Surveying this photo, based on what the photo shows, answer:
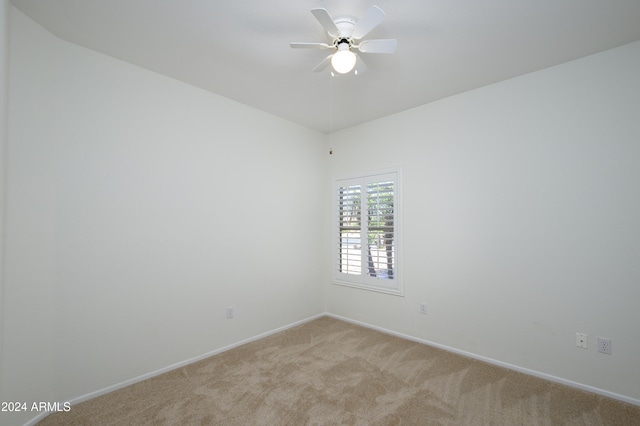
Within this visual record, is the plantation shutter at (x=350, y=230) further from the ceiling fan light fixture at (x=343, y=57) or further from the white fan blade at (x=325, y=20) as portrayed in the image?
the white fan blade at (x=325, y=20)

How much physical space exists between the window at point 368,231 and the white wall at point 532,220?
0.17 meters

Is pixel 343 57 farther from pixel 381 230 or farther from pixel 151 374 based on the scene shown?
pixel 151 374

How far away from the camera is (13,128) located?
6.03 ft

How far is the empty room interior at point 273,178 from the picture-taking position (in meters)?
1.89

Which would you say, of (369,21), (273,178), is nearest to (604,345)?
(369,21)

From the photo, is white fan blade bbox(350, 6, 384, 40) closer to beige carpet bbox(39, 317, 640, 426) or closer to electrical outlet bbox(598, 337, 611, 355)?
beige carpet bbox(39, 317, 640, 426)

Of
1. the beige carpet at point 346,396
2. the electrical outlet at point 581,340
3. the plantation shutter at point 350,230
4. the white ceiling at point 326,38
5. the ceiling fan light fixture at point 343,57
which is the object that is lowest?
the beige carpet at point 346,396

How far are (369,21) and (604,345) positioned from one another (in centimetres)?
300

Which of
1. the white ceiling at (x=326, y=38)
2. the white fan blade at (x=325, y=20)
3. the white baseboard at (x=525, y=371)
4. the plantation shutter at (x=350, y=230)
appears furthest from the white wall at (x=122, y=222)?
the white fan blade at (x=325, y=20)

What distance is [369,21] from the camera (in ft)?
5.56

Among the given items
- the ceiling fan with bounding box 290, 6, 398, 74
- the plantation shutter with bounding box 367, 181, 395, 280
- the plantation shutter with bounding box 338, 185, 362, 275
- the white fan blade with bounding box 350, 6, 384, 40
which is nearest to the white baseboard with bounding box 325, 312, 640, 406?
the plantation shutter with bounding box 367, 181, 395, 280

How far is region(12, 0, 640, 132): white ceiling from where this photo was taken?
1812mm

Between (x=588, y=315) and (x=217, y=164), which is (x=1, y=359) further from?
(x=588, y=315)

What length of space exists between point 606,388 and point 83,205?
14.2ft
